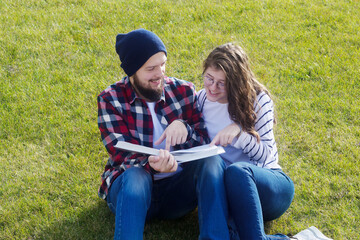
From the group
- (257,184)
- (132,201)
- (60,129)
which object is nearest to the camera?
(132,201)

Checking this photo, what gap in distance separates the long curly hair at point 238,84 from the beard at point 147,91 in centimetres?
46

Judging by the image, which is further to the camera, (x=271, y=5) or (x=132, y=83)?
(x=271, y=5)

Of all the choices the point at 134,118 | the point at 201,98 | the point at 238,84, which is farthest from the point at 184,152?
the point at 201,98

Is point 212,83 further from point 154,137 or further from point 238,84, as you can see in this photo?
point 154,137

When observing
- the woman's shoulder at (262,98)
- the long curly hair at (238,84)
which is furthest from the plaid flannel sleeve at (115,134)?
the woman's shoulder at (262,98)

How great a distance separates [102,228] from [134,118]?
3.14ft

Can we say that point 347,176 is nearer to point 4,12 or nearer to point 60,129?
point 60,129

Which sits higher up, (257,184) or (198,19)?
(198,19)

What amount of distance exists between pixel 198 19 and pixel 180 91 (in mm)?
3368

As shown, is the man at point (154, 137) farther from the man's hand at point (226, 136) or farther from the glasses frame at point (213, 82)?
the glasses frame at point (213, 82)

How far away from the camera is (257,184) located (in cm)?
335

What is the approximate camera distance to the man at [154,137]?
3.23m

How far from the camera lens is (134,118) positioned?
12.0 ft

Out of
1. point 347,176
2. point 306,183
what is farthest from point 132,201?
point 347,176
